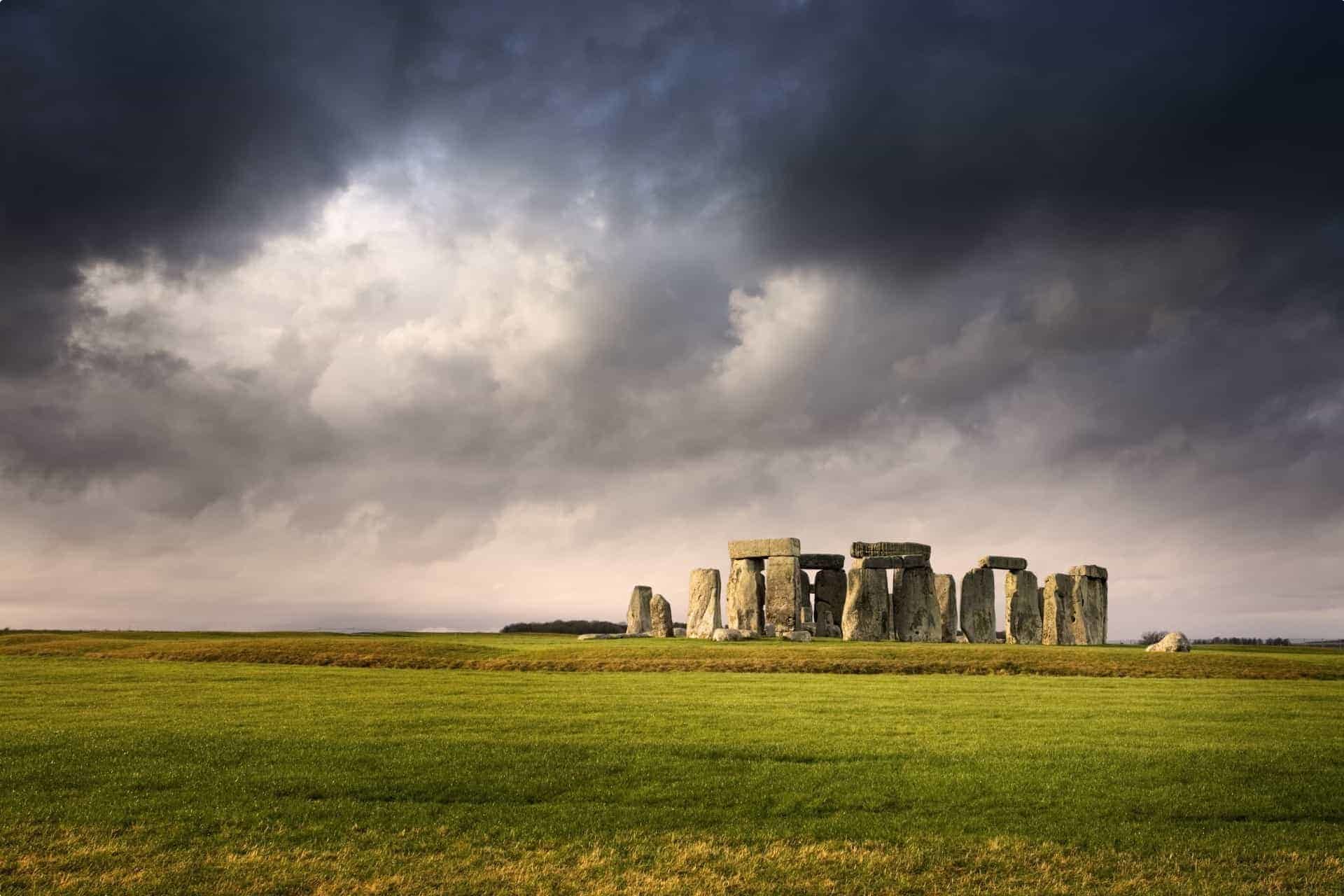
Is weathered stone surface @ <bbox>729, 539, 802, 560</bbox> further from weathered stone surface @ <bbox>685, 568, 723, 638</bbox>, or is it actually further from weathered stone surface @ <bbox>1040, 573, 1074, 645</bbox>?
weathered stone surface @ <bbox>1040, 573, 1074, 645</bbox>

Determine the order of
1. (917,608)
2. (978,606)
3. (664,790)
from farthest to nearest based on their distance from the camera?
(978,606), (917,608), (664,790)

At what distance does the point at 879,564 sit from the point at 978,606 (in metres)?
4.62

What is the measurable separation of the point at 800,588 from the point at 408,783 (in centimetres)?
3106

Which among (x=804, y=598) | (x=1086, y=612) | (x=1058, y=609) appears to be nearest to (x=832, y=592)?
(x=804, y=598)

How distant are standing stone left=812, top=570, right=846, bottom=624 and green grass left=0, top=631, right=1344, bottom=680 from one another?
9821 millimetres

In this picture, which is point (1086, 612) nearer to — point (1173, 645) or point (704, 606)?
point (1173, 645)

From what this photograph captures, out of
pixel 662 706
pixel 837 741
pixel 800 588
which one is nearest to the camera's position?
pixel 837 741

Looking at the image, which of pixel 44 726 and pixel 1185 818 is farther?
pixel 44 726

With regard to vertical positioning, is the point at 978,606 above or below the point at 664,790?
above

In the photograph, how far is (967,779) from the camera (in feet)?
39.4

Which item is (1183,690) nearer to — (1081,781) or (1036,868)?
(1081,781)

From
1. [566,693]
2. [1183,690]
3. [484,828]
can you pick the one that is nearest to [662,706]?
[566,693]

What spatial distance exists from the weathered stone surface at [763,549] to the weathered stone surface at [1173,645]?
13.5 metres

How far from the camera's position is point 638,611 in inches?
1766
